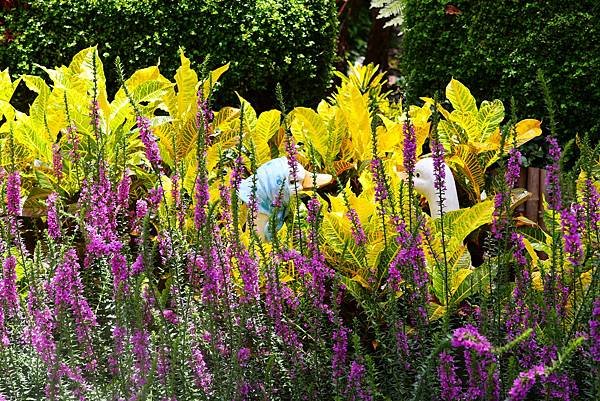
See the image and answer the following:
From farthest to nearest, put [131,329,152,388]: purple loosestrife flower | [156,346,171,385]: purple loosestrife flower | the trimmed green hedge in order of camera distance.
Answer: the trimmed green hedge
[156,346,171,385]: purple loosestrife flower
[131,329,152,388]: purple loosestrife flower

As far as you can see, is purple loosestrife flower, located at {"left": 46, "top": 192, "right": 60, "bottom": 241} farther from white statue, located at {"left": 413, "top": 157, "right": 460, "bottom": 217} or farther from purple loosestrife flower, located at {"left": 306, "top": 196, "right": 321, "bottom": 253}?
white statue, located at {"left": 413, "top": 157, "right": 460, "bottom": 217}

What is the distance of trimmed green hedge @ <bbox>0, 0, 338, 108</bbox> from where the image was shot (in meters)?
4.96

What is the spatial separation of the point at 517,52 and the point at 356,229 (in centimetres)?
199

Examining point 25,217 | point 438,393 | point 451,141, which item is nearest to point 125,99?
point 25,217

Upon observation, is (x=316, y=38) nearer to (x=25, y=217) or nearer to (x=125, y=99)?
(x=125, y=99)

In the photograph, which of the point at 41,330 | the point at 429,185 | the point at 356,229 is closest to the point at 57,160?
the point at 41,330

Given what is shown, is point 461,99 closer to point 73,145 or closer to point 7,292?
point 73,145

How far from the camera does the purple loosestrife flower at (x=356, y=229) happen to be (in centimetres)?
261

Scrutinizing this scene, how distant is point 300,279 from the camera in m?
2.56

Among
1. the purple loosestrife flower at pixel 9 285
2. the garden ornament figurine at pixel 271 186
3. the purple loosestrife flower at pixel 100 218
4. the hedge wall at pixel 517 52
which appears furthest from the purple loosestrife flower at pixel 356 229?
the hedge wall at pixel 517 52

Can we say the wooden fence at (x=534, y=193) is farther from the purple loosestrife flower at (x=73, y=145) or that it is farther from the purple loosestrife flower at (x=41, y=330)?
the purple loosestrife flower at (x=41, y=330)

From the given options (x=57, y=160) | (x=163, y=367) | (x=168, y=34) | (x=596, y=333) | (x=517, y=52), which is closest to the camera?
(x=596, y=333)

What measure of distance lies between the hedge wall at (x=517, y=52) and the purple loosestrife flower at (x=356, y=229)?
5.55 ft

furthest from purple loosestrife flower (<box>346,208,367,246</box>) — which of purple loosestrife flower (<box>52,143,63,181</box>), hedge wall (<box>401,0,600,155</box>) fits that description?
hedge wall (<box>401,0,600,155</box>)
